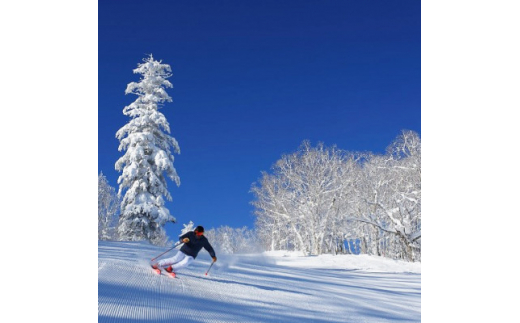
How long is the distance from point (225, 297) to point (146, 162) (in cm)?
1398

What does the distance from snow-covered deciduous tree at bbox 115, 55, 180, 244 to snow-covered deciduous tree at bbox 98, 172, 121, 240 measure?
47.7 ft

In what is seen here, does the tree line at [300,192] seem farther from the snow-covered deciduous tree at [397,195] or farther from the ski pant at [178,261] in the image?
the ski pant at [178,261]

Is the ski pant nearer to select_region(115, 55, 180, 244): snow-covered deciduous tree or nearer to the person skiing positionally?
the person skiing

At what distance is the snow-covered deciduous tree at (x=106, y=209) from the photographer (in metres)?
33.1

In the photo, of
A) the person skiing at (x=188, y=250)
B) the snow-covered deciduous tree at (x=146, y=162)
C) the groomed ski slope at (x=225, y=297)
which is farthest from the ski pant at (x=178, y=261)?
the snow-covered deciduous tree at (x=146, y=162)

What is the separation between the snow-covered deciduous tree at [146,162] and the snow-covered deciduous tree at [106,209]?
14.6 m

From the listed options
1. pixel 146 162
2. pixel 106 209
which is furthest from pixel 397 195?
pixel 106 209

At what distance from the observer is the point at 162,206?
1961 centimetres

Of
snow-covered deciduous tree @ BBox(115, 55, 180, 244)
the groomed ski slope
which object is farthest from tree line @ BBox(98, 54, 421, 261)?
the groomed ski slope

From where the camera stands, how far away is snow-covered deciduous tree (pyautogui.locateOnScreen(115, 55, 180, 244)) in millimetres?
19094
